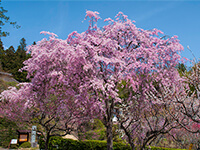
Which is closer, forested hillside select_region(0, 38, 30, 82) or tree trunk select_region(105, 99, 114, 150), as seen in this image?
tree trunk select_region(105, 99, 114, 150)

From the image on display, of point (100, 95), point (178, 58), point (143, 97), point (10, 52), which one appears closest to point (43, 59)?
point (100, 95)

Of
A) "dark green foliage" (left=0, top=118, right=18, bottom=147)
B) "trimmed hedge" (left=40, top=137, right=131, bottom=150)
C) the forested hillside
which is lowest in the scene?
"trimmed hedge" (left=40, top=137, right=131, bottom=150)

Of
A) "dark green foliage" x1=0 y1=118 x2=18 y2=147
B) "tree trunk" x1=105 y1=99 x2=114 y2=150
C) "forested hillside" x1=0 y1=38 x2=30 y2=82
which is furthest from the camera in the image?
"forested hillside" x1=0 y1=38 x2=30 y2=82

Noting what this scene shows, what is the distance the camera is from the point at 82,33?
9.38 meters

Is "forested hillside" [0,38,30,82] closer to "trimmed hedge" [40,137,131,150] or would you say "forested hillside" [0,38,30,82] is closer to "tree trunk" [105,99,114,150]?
"trimmed hedge" [40,137,131,150]

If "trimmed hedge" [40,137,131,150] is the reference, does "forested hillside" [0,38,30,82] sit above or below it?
above

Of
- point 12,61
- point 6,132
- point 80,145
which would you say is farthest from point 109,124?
point 12,61

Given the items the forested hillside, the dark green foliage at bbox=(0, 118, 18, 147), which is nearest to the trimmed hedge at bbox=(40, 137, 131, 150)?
the dark green foliage at bbox=(0, 118, 18, 147)

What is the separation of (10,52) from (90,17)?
50692mm

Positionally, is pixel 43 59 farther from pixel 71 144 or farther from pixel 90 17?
pixel 71 144

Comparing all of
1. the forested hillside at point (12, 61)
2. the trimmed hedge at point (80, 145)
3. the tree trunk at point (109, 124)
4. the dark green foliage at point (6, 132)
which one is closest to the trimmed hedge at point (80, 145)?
the trimmed hedge at point (80, 145)

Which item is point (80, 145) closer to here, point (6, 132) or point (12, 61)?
point (6, 132)

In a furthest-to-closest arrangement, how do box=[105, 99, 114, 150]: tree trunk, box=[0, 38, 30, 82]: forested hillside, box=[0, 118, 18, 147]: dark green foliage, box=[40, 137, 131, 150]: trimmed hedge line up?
box=[0, 38, 30, 82]: forested hillside → box=[0, 118, 18, 147]: dark green foliage → box=[40, 137, 131, 150]: trimmed hedge → box=[105, 99, 114, 150]: tree trunk

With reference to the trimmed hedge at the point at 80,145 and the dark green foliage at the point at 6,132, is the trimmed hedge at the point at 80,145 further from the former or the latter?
the dark green foliage at the point at 6,132
